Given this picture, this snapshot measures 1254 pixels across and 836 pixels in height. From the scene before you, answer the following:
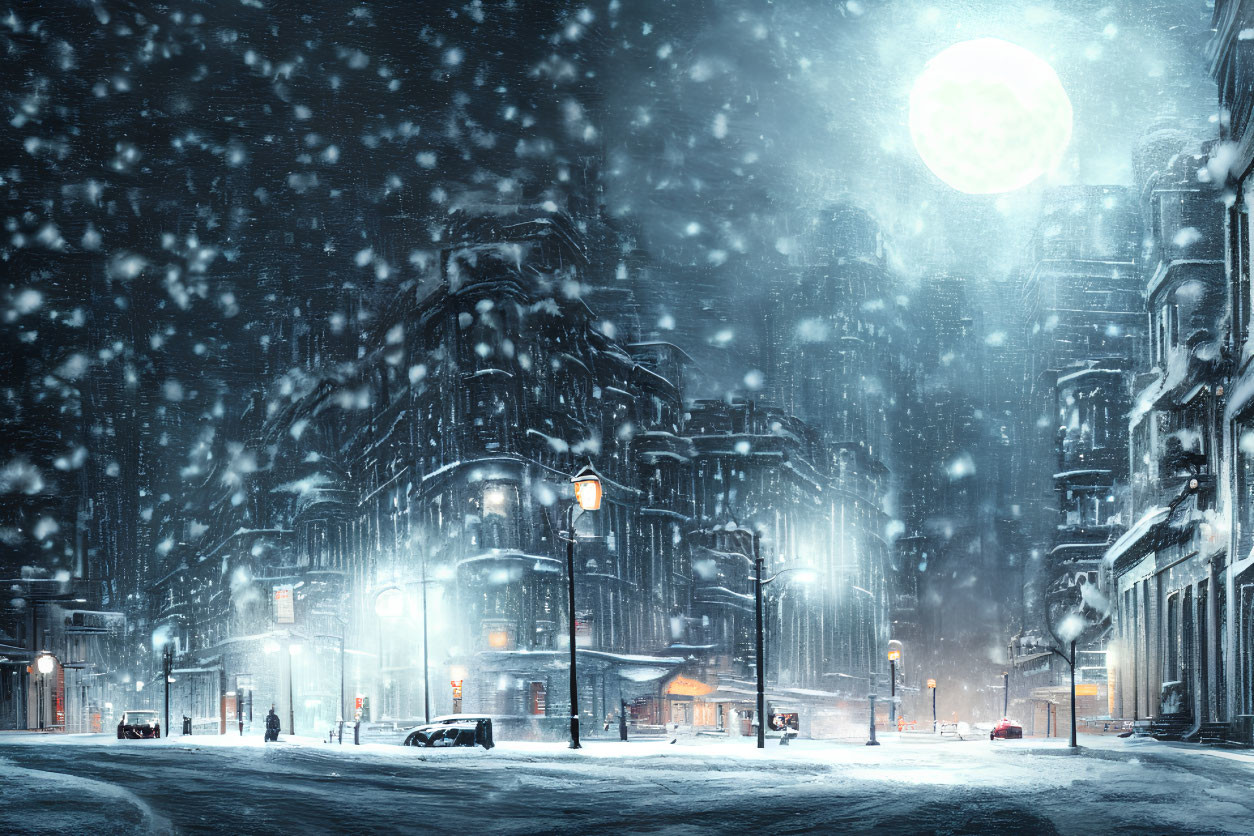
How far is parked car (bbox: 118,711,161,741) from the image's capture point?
36719 millimetres

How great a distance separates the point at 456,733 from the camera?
24859 millimetres

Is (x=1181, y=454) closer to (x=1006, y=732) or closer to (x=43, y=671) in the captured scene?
(x=1006, y=732)

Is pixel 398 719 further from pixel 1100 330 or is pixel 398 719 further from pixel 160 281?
pixel 1100 330

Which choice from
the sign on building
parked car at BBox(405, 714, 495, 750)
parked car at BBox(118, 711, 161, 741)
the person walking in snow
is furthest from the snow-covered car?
the sign on building

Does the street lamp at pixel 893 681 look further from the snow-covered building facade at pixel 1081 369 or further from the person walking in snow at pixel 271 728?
the person walking in snow at pixel 271 728

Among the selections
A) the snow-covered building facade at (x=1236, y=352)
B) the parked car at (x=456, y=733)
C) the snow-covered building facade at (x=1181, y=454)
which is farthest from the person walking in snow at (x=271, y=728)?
the snow-covered building facade at (x=1236, y=352)

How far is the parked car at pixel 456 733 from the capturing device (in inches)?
949

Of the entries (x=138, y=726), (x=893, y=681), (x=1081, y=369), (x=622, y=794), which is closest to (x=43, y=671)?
(x=138, y=726)

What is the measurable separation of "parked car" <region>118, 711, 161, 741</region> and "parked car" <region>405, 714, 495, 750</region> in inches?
614

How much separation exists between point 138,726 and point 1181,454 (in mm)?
34534

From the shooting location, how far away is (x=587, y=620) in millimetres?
47281

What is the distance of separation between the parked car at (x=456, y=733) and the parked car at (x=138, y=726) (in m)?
15.6

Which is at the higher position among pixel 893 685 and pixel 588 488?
pixel 588 488

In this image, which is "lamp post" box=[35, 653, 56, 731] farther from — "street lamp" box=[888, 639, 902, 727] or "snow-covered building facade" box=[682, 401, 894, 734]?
"street lamp" box=[888, 639, 902, 727]
